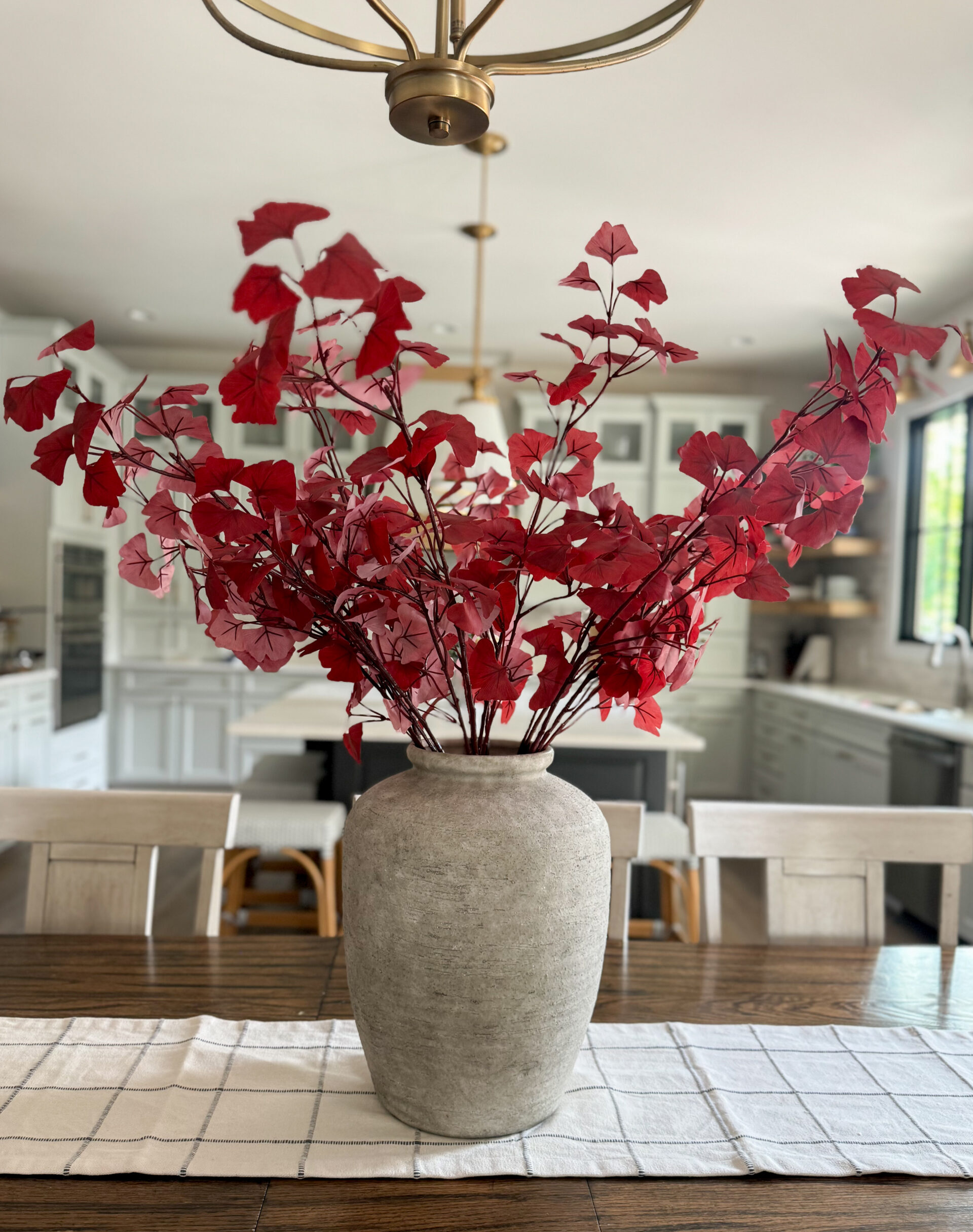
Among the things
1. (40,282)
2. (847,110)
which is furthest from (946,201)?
(40,282)

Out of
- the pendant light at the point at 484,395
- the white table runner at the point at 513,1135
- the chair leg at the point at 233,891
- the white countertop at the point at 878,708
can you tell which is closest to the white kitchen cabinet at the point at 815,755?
the white countertop at the point at 878,708

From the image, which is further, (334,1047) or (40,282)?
(40,282)

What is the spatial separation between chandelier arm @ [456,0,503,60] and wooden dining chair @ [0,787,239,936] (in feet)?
3.33

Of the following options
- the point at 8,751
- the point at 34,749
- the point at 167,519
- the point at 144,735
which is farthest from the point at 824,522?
the point at 144,735

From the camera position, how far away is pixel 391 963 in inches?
29.6

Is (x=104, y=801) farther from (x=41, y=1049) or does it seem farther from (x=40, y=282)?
(x=40, y=282)

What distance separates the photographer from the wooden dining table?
0.70m

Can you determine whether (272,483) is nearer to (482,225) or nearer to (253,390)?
(253,390)

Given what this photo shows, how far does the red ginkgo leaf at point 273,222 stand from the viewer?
1.75ft

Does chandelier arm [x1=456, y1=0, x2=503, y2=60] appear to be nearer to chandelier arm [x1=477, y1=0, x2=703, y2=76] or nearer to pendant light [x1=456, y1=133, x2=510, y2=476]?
chandelier arm [x1=477, y1=0, x2=703, y2=76]

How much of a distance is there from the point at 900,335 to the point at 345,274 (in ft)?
1.28

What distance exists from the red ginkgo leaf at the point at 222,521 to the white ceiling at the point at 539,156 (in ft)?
7.20

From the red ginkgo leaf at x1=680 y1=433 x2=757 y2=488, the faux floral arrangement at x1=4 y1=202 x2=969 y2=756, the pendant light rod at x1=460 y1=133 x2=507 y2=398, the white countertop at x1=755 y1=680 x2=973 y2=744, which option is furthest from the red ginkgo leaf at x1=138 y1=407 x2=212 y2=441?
the white countertop at x1=755 y1=680 x2=973 y2=744

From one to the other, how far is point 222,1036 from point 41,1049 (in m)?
0.17
